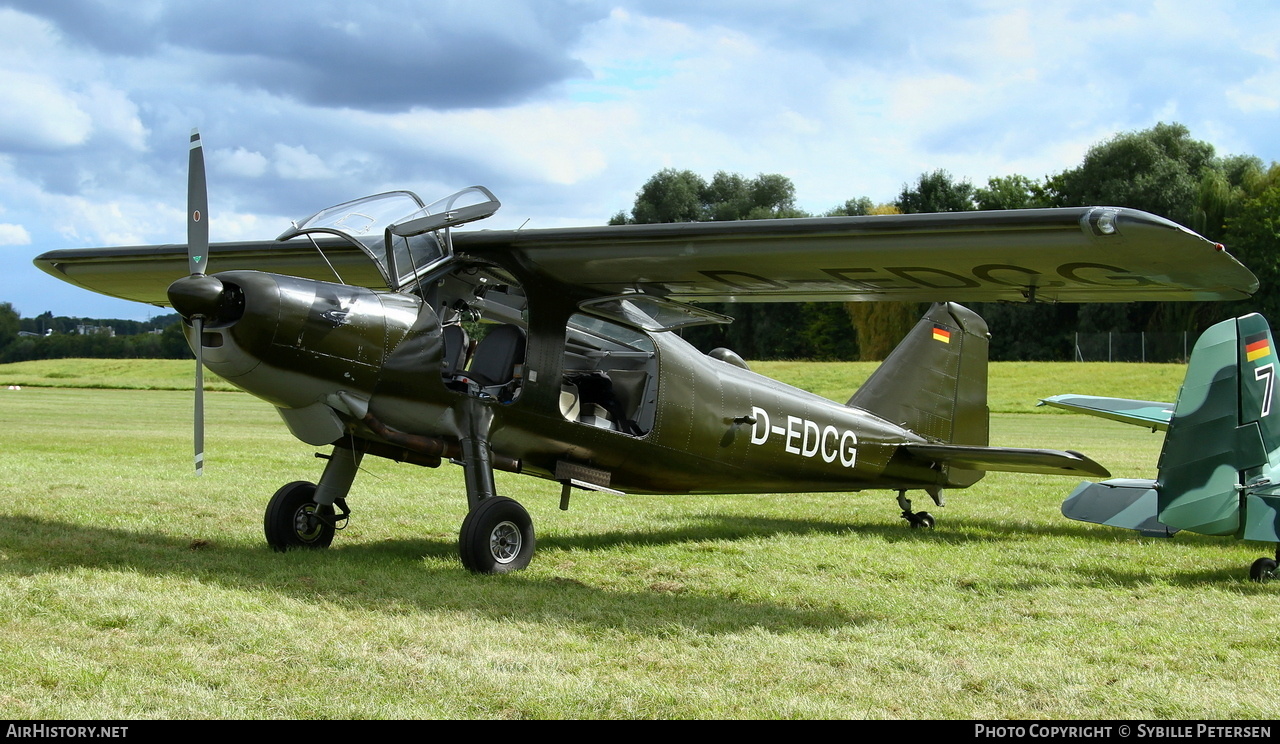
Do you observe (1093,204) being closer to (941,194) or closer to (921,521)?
(941,194)

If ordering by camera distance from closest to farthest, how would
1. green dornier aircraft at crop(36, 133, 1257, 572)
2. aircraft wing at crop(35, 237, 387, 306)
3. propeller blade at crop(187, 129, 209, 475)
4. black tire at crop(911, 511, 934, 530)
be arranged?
green dornier aircraft at crop(36, 133, 1257, 572) → propeller blade at crop(187, 129, 209, 475) → aircraft wing at crop(35, 237, 387, 306) → black tire at crop(911, 511, 934, 530)

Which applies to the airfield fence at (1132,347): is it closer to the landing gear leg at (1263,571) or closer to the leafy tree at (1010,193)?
the leafy tree at (1010,193)

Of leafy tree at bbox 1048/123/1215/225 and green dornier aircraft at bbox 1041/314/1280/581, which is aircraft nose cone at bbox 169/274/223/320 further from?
leafy tree at bbox 1048/123/1215/225

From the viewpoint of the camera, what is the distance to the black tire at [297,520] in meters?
8.09

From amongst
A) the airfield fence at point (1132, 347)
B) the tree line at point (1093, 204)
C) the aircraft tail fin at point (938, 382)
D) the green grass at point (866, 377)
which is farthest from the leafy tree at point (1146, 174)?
the aircraft tail fin at point (938, 382)

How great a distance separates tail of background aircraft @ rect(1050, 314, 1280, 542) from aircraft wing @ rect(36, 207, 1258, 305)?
1062mm

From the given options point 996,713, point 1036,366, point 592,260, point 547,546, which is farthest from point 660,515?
point 1036,366

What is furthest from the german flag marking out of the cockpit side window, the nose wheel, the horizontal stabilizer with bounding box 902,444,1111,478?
the nose wheel

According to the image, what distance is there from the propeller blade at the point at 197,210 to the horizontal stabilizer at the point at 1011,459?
6494 millimetres

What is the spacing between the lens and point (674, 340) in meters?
8.88

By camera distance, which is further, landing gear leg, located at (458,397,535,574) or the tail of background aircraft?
the tail of background aircraft

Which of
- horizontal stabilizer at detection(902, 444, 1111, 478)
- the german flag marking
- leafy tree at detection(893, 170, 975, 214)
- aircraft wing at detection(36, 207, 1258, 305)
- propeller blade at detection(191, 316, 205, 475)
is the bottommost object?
horizontal stabilizer at detection(902, 444, 1111, 478)

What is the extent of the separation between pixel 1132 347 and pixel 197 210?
57.1 meters

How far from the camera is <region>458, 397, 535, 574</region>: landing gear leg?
7270 millimetres
